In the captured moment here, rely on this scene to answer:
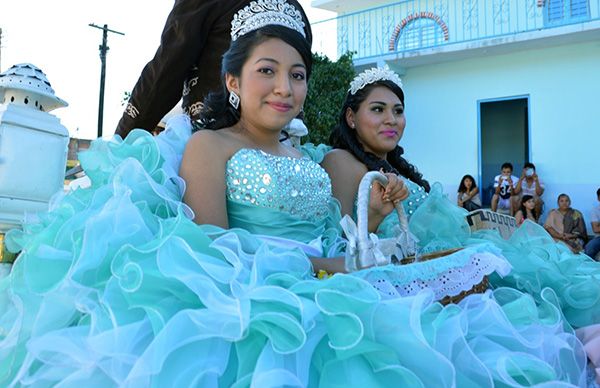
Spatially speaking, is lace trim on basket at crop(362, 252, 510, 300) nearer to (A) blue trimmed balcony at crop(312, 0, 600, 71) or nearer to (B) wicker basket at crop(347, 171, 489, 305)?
(B) wicker basket at crop(347, 171, 489, 305)

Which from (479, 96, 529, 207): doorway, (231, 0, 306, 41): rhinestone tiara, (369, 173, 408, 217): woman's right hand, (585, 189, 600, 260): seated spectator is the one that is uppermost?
(479, 96, 529, 207): doorway

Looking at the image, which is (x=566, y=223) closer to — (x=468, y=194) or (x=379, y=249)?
(x=468, y=194)

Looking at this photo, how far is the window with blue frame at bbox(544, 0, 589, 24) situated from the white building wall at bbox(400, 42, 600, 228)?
0.65 metres

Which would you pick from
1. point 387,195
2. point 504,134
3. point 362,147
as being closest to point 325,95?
point 504,134

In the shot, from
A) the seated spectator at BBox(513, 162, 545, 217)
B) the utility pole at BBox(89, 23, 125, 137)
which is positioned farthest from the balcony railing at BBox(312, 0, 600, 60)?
the utility pole at BBox(89, 23, 125, 137)

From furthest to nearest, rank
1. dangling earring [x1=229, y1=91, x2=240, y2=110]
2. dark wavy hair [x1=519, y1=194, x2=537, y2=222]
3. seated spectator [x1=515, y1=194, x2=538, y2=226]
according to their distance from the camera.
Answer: dark wavy hair [x1=519, y1=194, x2=537, y2=222], seated spectator [x1=515, y1=194, x2=538, y2=226], dangling earring [x1=229, y1=91, x2=240, y2=110]

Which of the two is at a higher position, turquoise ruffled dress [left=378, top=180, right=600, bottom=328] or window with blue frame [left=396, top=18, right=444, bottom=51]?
window with blue frame [left=396, top=18, right=444, bottom=51]

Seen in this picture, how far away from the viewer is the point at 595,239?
912 cm

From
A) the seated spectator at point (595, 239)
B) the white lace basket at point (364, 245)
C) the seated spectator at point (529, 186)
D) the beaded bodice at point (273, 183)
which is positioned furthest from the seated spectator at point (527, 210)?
the white lace basket at point (364, 245)

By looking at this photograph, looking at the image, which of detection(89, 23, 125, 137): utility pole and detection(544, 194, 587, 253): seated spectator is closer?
detection(544, 194, 587, 253): seated spectator

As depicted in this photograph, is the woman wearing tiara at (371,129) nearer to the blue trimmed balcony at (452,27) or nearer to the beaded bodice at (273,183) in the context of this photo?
the beaded bodice at (273,183)

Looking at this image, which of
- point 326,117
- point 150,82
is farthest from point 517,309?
point 326,117

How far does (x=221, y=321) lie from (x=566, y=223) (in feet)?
30.9

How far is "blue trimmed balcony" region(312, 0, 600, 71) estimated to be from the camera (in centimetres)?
1099
